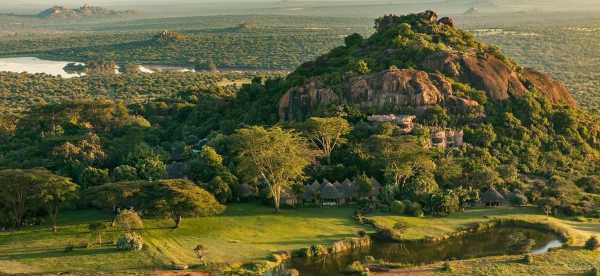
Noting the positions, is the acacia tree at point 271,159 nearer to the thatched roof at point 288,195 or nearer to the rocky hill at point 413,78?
the thatched roof at point 288,195

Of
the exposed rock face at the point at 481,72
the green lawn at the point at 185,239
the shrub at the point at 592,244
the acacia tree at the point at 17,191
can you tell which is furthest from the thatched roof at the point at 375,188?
the acacia tree at the point at 17,191

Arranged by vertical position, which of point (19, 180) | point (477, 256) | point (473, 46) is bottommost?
point (477, 256)

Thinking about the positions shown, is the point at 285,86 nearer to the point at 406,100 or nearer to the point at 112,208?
the point at 406,100

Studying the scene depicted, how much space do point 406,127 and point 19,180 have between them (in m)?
33.5

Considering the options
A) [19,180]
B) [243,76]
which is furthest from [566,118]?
[243,76]

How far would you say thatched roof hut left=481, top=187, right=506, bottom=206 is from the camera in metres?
60.7

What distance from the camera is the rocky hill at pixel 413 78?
7450 centimetres

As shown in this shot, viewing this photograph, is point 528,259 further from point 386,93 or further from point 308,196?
point 386,93

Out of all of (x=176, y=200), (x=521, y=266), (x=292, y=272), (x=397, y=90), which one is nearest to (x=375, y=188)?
(x=397, y=90)

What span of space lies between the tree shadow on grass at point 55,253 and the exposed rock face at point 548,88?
1987 inches

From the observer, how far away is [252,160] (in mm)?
58562

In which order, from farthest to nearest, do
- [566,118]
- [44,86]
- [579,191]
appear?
[44,86] < [566,118] < [579,191]

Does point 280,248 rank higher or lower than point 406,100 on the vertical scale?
lower

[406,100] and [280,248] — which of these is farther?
[406,100]
